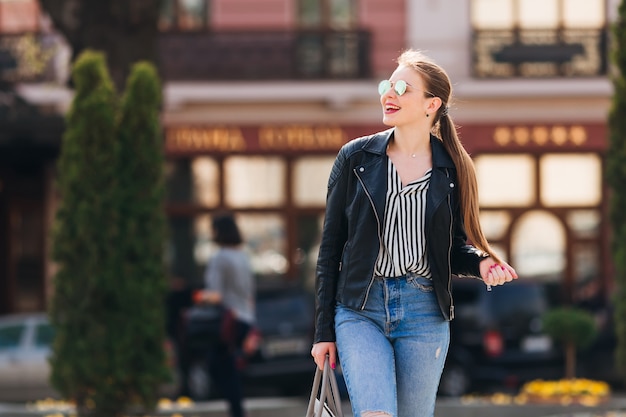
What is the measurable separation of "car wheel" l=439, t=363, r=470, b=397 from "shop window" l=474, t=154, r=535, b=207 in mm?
7931

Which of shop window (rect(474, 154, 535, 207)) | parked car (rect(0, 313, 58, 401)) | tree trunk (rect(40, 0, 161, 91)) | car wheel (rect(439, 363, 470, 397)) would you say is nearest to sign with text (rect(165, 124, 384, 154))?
shop window (rect(474, 154, 535, 207))

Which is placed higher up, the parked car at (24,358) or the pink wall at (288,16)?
the pink wall at (288,16)

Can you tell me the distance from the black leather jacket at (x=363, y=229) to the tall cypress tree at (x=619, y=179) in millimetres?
5865

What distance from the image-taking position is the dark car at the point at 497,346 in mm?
18000

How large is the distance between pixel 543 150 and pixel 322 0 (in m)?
4.55

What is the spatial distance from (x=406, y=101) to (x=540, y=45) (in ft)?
65.6

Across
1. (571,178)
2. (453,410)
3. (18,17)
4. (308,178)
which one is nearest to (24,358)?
(453,410)

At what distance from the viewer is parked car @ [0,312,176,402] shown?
1827cm

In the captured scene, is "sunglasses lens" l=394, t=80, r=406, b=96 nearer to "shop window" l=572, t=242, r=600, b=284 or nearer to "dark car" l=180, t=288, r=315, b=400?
"dark car" l=180, t=288, r=315, b=400

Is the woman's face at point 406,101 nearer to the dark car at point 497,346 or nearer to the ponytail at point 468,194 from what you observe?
the ponytail at point 468,194

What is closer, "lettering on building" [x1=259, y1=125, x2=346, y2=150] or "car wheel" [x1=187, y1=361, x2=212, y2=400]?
"car wheel" [x1=187, y1=361, x2=212, y2=400]

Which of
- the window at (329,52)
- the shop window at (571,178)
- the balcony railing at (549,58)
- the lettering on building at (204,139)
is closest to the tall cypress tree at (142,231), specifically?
the window at (329,52)

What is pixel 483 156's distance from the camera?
1011 inches

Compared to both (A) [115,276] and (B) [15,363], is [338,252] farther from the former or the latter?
(B) [15,363]
